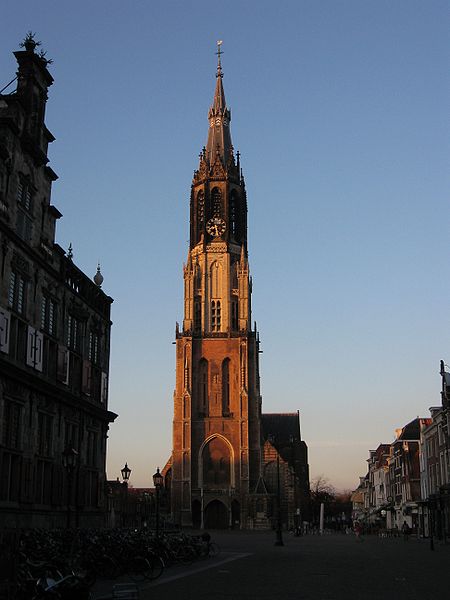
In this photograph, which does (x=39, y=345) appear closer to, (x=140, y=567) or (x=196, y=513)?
(x=140, y=567)

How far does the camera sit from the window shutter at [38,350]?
33.6 meters

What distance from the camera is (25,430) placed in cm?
3266

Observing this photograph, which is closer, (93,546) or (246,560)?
(93,546)

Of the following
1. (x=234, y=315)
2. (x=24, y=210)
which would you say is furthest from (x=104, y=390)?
(x=234, y=315)

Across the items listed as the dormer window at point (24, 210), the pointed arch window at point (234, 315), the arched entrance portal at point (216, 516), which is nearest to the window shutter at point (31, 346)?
the dormer window at point (24, 210)

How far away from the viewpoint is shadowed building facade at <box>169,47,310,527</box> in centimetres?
9812

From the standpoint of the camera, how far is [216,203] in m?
113

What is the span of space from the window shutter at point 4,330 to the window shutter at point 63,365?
6268mm

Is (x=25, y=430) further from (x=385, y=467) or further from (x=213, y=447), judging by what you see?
(x=385, y=467)

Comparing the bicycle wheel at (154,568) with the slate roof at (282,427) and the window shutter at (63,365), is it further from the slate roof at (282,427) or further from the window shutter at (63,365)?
the slate roof at (282,427)

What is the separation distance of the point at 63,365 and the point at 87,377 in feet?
12.3

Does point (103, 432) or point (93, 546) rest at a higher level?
point (103, 432)

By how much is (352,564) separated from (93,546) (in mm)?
12831

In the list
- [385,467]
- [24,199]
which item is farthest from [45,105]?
[385,467]
